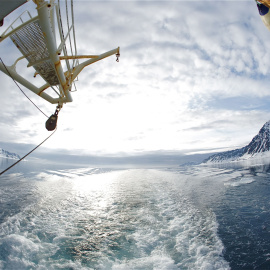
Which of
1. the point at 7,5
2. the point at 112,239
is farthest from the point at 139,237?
the point at 7,5

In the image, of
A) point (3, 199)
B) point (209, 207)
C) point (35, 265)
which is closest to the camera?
point (35, 265)

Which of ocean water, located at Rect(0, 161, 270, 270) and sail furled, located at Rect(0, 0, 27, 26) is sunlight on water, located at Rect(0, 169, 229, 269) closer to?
ocean water, located at Rect(0, 161, 270, 270)

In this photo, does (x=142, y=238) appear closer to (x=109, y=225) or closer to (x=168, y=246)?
(x=168, y=246)

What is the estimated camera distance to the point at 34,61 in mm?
5195

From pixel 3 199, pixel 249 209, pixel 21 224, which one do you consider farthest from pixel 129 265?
pixel 3 199

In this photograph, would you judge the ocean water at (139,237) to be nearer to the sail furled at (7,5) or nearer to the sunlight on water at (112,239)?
the sunlight on water at (112,239)

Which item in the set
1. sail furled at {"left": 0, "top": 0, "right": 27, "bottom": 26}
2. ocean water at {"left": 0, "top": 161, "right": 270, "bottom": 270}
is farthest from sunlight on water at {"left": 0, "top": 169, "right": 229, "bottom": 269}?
sail furled at {"left": 0, "top": 0, "right": 27, "bottom": 26}

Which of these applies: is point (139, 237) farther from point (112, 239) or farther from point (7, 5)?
point (7, 5)

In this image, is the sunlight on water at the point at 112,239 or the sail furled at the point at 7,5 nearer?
the sail furled at the point at 7,5

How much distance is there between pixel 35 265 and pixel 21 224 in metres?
5.12

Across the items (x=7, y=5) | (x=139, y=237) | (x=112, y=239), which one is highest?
(x=7, y=5)

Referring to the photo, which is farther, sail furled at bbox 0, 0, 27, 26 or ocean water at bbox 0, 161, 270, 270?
ocean water at bbox 0, 161, 270, 270

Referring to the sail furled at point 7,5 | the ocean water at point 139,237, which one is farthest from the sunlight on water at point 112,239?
the sail furled at point 7,5

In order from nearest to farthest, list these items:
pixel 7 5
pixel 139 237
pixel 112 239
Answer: pixel 7 5 < pixel 112 239 < pixel 139 237
